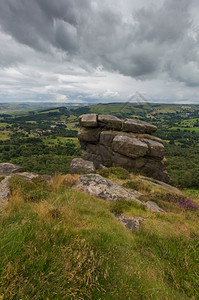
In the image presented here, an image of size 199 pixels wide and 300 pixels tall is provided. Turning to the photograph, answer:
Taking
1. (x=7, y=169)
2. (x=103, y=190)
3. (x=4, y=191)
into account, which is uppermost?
(x=4, y=191)

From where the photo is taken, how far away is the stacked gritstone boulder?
68.9 feet

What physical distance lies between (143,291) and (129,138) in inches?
797

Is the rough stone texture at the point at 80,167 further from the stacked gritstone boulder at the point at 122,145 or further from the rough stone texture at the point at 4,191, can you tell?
the rough stone texture at the point at 4,191

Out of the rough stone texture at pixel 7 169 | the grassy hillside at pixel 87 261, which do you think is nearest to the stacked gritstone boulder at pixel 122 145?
the rough stone texture at pixel 7 169

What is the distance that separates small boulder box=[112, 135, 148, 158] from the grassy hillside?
1535 centimetres

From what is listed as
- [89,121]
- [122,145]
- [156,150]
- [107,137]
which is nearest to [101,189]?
[122,145]

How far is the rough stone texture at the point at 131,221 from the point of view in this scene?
5804mm

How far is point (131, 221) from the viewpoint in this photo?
6.18 meters

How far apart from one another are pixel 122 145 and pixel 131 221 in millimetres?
15745

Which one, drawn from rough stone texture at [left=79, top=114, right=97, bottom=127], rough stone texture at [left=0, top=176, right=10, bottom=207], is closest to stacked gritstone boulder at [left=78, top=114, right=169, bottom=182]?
rough stone texture at [left=79, top=114, right=97, bottom=127]

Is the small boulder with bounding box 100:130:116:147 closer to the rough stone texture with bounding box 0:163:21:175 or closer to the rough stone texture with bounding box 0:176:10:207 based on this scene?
the rough stone texture with bounding box 0:163:21:175

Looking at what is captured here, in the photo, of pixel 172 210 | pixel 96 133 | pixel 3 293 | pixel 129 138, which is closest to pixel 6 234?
pixel 3 293

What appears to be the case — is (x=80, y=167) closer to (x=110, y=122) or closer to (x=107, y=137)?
(x=107, y=137)

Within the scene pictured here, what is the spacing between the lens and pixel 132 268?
121 inches
